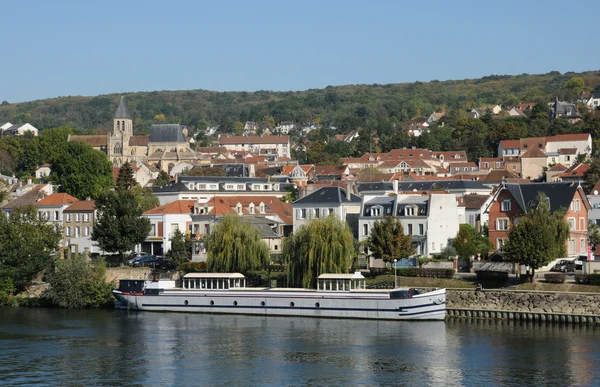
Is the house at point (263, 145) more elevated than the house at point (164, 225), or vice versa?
the house at point (263, 145)

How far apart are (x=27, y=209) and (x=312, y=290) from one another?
30.2m

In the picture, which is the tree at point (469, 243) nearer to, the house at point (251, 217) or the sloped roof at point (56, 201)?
the house at point (251, 217)

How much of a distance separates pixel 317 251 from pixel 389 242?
15.9 ft

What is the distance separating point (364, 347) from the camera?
4706 cm

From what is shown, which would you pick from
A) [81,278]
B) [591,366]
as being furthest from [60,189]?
[591,366]

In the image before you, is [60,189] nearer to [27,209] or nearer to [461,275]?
[27,209]

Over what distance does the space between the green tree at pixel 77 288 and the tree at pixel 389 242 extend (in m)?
17.4

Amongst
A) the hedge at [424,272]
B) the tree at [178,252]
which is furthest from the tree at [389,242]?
the tree at [178,252]

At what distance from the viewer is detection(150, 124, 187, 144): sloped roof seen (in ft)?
545

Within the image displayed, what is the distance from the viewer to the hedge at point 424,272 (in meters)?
60.5

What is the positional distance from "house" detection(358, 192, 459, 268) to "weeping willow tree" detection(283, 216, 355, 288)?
6.80 meters

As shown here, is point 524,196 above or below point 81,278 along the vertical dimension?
above

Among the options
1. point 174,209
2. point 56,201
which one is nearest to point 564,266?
point 174,209

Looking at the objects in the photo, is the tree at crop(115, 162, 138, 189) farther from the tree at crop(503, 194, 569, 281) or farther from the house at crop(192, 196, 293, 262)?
the tree at crop(503, 194, 569, 281)
